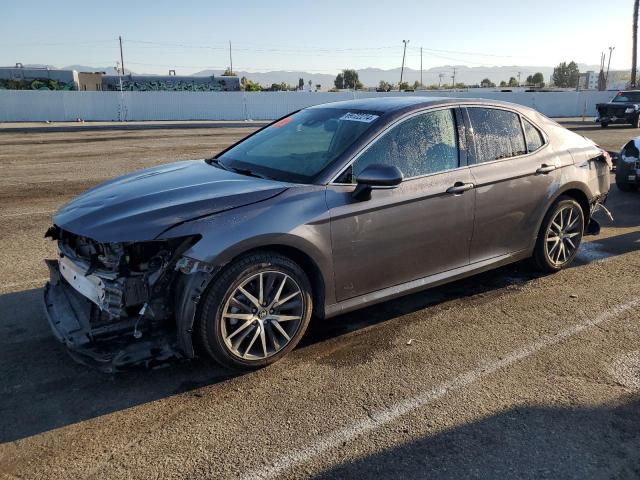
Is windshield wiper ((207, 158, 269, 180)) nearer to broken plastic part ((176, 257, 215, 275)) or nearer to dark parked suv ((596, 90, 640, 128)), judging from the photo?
broken plastic part ((176, 257, 215, 275))

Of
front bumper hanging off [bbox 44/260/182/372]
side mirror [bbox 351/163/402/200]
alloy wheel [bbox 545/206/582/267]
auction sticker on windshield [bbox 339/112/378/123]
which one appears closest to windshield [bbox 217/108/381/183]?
auction sticker on windshield [bbox 339/112/378/123]

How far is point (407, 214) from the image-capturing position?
411 cm

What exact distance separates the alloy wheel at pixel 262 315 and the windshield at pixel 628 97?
92.3ft

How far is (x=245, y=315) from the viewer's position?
11.6 ft

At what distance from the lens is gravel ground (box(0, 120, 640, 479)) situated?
2793 mm

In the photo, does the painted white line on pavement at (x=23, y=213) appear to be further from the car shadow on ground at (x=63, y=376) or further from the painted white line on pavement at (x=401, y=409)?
the painted white line on pavement at (x=401, y=409)

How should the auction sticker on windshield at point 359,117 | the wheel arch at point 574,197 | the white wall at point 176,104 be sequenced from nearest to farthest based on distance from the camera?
the auction sticker on windshield at point 359,117, the wheel arch at point 574,197, the white wall at point 176,104

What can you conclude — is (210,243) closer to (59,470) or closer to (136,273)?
(136,273)

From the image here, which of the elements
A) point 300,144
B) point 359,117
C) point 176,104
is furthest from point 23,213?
point 176,104

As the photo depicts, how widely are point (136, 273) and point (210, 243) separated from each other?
1.66 feet

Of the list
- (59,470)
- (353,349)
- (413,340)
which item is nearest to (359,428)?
(353,349)

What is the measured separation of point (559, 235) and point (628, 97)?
25859 millimetres

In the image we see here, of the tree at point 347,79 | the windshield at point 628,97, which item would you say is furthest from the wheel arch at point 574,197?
the tree at point 347,79

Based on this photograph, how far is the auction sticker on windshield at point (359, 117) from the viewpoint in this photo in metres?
4.28
